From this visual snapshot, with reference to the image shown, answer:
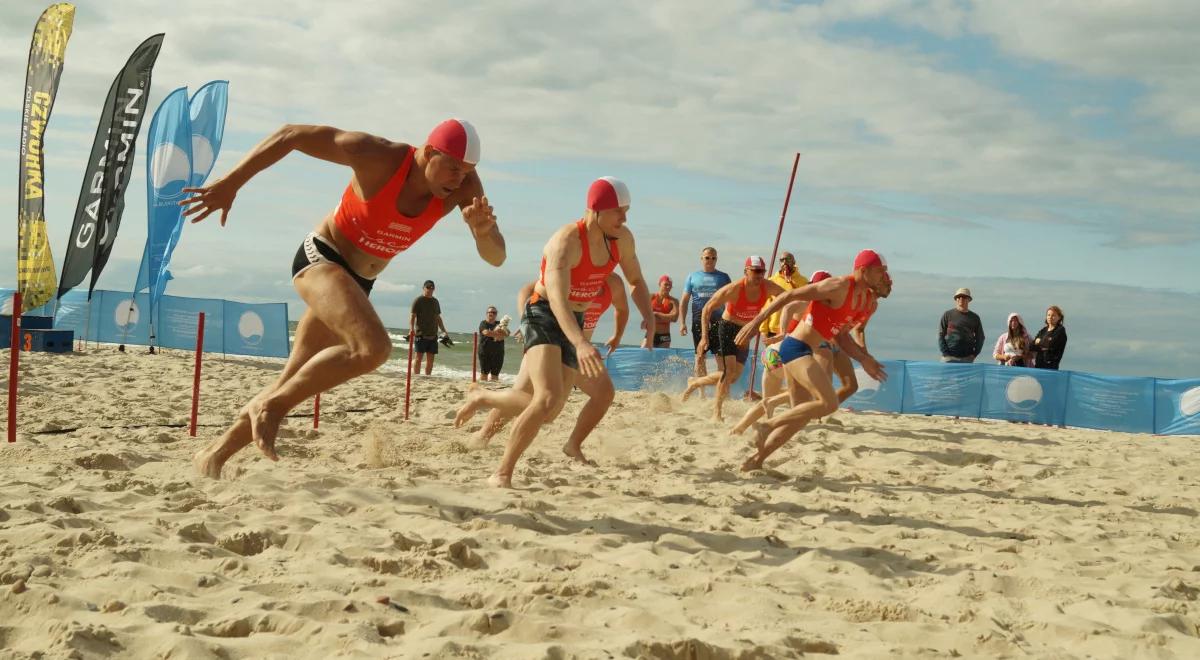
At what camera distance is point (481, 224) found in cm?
433

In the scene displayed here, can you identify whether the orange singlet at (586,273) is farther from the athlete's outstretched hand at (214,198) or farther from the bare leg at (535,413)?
the athlete's outstretched hand at (214,198)

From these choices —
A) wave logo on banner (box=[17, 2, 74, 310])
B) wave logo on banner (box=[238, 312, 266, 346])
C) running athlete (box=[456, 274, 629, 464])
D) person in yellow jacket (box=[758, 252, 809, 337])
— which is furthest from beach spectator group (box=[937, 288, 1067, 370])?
wave logo on banner (box=[17, 2, 74, 310])

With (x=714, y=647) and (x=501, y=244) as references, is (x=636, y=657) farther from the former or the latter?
(x=501, y=244)

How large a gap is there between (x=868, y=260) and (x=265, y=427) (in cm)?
456

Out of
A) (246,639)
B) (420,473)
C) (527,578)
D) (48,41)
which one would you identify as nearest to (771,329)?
(420,473)

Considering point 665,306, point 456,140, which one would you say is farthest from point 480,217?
point 665,306

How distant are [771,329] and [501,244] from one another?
733cm

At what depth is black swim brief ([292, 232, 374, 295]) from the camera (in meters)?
4.66

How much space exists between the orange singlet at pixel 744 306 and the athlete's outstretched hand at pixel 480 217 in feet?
20.8

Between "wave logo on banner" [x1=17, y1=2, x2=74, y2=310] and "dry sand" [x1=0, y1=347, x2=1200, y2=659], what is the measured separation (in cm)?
1009

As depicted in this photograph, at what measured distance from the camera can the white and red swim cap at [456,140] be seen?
177 inches

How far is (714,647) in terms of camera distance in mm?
2779

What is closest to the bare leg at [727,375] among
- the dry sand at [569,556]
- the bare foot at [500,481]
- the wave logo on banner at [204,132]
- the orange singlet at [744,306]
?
the orange singlet at [744,306]

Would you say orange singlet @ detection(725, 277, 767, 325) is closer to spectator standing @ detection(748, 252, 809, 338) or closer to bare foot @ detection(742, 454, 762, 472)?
spectator standing @ detection(748, 252, 809, 338)
